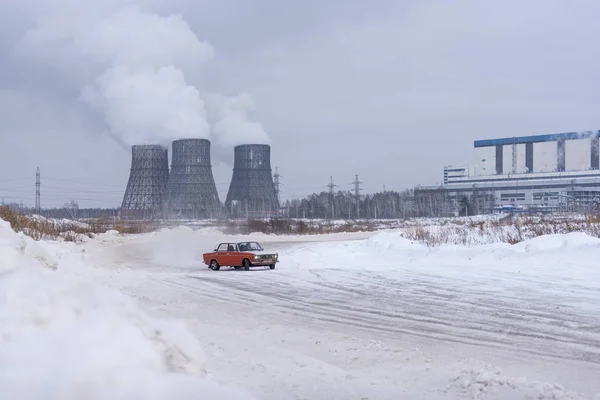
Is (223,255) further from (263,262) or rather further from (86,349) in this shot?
(86,349)

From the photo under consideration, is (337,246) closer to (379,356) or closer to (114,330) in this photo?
(379,356)

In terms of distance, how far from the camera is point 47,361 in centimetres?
546

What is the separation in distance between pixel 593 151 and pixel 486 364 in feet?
388

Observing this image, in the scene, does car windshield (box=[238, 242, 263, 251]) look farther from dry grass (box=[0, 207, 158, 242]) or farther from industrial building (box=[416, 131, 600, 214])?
industrial building (box=[416, 131, 600, 214])

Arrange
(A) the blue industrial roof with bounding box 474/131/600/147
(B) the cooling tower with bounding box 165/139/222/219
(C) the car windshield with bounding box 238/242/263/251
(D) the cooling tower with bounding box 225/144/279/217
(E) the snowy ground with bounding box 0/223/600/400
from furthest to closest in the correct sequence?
(A) the blue industrial roof with bounding box 474/131/600/147, (D) the cooling tower with bounding box 225/144/279/217, (B) the cooling tower with bounding box 165/139/222/219, (C) the car windshield with bounding box 238/242/263/251, (E) the snowy ground with bounding box 0/223/600/400

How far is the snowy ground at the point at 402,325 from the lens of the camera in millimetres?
6957

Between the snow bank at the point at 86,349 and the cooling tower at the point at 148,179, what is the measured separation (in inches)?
2910

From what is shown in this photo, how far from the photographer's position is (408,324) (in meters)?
11.2

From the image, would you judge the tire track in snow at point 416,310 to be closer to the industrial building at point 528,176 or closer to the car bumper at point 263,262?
the car bumper at point 263,262

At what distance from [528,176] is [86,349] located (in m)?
118

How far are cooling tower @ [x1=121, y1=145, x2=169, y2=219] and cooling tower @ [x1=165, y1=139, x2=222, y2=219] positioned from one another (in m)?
3.13

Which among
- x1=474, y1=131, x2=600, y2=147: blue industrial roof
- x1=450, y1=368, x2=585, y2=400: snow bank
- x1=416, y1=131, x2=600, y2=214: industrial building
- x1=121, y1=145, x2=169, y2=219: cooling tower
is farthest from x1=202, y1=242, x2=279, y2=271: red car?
x1=474, y1=131, x2=600, y2=147: blue industrial roof

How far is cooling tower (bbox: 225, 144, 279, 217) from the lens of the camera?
79438mm

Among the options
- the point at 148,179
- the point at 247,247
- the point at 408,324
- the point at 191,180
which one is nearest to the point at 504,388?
the point at 408,324
